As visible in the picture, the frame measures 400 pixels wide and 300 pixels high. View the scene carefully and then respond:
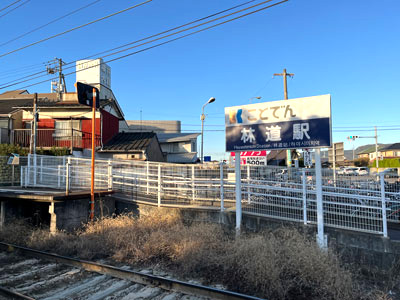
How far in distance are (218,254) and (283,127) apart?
3.21m

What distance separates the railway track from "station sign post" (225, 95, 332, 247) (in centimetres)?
281

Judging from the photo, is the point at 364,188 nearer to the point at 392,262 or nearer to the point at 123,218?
the point at 392,262

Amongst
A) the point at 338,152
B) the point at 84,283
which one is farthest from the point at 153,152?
the point at 84,283

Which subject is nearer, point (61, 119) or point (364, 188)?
point (364, 188)

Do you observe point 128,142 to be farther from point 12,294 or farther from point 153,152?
point 12,294

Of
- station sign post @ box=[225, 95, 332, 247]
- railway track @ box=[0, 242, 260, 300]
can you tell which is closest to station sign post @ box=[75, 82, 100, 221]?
railway track @ box=[0, 242, 260, 300]

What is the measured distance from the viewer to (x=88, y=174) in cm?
1038

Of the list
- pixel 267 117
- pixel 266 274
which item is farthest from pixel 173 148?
pixel 266 274

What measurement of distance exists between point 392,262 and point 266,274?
2.87 m

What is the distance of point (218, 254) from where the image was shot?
5.42 m

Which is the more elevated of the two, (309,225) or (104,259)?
(309,225)

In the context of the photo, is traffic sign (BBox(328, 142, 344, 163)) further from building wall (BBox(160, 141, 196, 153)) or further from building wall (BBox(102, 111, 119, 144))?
building wall (BBox(160, 141, 196, 153))

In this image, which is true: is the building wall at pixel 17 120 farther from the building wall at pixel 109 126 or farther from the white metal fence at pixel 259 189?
the white metal fence at pixel 259 189

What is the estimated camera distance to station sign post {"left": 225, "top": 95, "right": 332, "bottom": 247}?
579 centimetres
